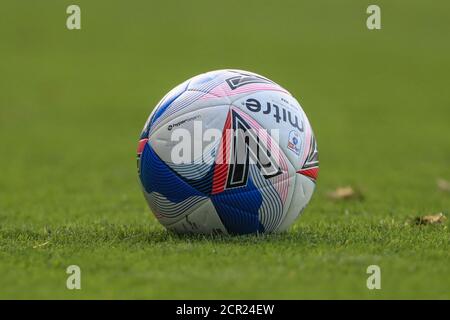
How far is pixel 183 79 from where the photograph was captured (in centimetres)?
2744

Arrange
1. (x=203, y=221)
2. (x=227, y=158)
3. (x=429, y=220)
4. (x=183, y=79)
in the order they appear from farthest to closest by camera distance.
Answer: (x=183, y=79) → (x=429, y=220) → (x=203, y=221) → (x=227, y=158)

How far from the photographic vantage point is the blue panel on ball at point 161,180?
24.9 ft

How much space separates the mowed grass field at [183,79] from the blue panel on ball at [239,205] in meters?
0.17

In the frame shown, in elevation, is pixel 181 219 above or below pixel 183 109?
below

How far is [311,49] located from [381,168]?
18328 mm

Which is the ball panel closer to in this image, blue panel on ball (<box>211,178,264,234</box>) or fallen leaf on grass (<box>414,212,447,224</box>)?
blue panel on ball (<box>211,178,264,234</box>)

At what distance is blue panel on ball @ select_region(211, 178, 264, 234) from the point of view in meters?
7.49

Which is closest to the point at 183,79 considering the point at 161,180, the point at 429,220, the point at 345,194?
the point at 345,194

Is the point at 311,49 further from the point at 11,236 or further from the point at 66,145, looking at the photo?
the point at 11,236

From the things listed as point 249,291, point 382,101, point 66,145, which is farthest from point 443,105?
point 249,291

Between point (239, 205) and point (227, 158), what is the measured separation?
44 centimetres

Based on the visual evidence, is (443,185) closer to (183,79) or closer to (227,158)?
(227,158)

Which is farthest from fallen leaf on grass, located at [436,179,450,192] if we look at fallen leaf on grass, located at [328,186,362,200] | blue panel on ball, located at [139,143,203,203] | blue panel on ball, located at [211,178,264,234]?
blue panel on ball, located at [139,143,203,203]

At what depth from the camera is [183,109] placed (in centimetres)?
772
